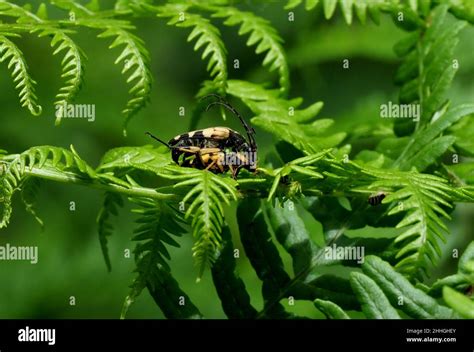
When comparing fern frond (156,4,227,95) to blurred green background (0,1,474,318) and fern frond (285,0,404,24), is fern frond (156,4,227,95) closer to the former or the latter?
fern frond (285,0,404,24)

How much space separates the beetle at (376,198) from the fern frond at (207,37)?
1.23ft

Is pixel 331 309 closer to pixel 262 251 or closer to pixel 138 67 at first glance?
pixel 262 251

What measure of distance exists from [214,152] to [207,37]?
1.08 feet

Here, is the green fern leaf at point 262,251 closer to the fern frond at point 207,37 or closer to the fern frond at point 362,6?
the fern frond at point 207,37

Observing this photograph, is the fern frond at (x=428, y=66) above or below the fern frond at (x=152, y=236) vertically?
above

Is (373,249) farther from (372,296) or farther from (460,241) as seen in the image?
(460,241)

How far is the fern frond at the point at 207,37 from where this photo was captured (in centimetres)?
166

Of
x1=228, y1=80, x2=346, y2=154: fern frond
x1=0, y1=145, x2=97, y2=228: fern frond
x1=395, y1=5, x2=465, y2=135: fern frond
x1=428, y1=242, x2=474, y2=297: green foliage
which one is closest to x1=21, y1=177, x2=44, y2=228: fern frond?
x1=0, y1=145, x2=97, y2=228: fern frond

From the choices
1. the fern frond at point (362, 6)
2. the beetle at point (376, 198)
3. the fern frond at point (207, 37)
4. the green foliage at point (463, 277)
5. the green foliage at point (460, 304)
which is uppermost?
the fern frond at point (362, 6)

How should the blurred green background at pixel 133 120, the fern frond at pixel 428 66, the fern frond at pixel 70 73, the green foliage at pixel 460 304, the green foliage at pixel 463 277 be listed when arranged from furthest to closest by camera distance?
the blurred green background at pixel 133 120 < the fern frond at pixel 428 66 < the fern frond at pixel 70 73 < the green foliage at pixel 463 277 < the green foliage at pixel 460 304

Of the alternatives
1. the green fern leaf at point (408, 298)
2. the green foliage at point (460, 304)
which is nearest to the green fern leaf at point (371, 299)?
the green fern leaf at point (408, 298)

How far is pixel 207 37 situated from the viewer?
1.69 m

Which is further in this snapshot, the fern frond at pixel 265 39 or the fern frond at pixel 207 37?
the fern frond at pixel 265 39

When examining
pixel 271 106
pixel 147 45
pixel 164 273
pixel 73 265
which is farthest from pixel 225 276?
pixel 147 45
